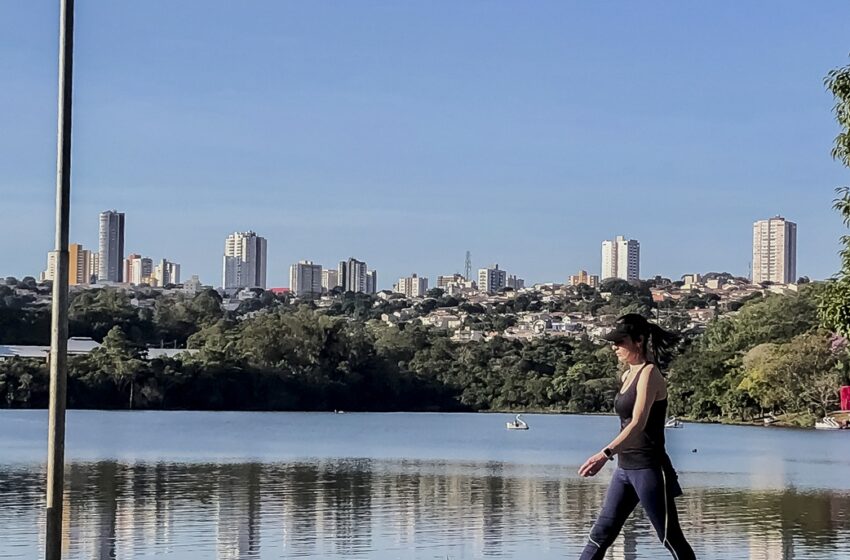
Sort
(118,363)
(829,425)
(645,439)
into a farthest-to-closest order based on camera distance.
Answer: (118,363) < (829,425) < (645,439)

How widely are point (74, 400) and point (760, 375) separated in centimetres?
3367

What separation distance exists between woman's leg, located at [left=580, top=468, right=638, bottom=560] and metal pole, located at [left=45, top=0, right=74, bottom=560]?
3.32 m

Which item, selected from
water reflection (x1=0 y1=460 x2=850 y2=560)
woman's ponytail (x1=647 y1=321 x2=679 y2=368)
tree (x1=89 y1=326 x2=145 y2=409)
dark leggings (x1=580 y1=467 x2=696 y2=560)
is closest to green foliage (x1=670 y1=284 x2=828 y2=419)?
tree (x1=89 y1=326 x2=145 y2=409)

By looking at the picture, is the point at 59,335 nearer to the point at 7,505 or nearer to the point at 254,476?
the point at 7,505

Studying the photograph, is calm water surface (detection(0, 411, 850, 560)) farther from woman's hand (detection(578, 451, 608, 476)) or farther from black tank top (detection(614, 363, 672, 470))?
woman's hand (detection(578, 451, 608, 476))

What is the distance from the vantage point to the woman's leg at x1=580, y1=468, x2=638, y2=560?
979cm

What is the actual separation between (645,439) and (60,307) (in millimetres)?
3682

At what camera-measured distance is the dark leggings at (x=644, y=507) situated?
965 cm

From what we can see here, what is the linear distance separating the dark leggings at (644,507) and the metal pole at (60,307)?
10.9 ft

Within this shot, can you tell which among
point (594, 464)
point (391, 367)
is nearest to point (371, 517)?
point (594, 464)

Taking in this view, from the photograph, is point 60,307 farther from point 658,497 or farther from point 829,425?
point 829,425

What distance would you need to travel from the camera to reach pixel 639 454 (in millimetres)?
9664

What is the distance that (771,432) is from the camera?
61875mm

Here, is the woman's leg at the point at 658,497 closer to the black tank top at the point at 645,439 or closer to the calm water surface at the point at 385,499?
the black tank top at the point at 645,439
